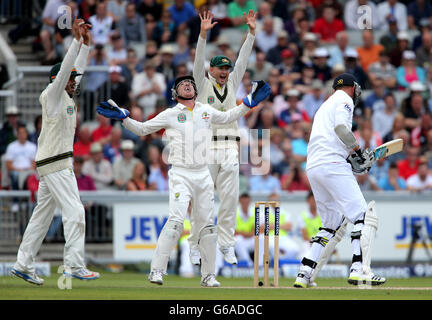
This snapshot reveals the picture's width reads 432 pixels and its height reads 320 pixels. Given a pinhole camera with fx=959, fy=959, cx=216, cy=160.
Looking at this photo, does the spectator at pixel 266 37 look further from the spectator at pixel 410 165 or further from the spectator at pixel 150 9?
the spectator at pixel 410 165

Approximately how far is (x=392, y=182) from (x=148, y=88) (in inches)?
227

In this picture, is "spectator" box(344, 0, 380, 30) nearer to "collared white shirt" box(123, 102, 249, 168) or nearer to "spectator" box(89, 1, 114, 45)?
"spectator" box(89, 1, 114, 45)

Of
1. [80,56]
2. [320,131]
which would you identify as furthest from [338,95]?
[80,56]

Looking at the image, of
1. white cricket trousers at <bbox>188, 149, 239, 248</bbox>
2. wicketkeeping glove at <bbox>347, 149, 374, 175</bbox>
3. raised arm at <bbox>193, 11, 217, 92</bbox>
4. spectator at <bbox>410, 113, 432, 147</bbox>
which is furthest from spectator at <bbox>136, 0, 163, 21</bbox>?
wicketkeeping glove at <bbox>347, 149, 374, 175</bbox>

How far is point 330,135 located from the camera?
12719mm

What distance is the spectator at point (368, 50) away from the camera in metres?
23.4

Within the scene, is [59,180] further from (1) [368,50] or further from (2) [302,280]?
(1) [368,50]

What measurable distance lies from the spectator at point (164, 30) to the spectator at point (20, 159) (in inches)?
191

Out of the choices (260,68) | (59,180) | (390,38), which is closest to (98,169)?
(260,68)

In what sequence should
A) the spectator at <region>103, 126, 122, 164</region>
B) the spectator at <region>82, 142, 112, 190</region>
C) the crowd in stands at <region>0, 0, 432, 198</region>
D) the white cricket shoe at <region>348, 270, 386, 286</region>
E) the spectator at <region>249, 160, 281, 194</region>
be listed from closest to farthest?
the white cricket shoe at <region>348, 270, 386, 286</region> → the spectator at <region>249, 160, 281, 194</region> → the spectator at <region>82, 142, 112, 190</region> → the crowd in stands at <region>0, 0, 432, 198</region> → the spectator at <region>103, 126, 122, 164</region>

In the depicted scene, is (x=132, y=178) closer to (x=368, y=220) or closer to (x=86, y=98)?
(x=86, y=98)

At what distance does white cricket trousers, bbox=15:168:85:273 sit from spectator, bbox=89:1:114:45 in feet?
33.0

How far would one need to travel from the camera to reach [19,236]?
18656 millimetres

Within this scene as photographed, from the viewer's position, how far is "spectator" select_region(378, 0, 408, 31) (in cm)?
2445
